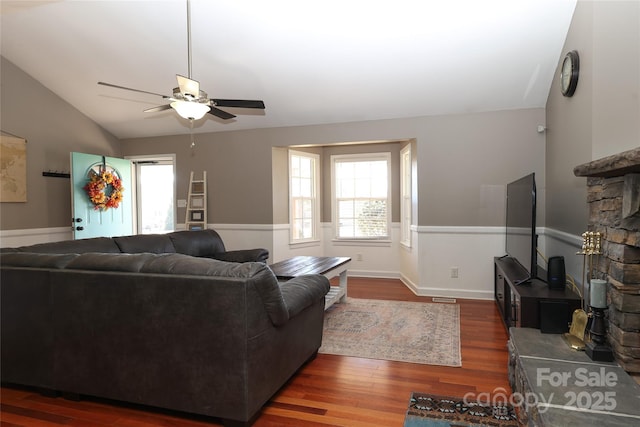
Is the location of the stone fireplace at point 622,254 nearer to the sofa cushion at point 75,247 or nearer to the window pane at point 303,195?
the sofa cushion at point 75,247

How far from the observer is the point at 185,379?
6.95ft

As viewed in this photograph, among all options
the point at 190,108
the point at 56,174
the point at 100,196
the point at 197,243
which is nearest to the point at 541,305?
the point at 190,108

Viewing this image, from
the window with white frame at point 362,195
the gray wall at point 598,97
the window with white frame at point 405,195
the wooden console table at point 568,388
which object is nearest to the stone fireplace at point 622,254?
the wooden console table at point 568,388

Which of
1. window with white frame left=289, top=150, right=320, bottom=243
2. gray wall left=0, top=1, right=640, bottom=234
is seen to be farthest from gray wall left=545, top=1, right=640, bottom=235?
window with white frame left=289, top=150, right=320, bottom=243

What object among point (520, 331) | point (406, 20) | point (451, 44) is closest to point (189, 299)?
point (520, 331)

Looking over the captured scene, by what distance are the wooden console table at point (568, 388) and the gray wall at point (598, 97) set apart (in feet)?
4.36

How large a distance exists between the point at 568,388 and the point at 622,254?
2.62 feet

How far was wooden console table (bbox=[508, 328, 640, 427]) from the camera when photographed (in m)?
1.58

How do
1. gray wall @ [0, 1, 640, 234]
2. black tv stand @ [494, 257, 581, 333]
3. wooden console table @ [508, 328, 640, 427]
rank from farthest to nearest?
1. gray wall @ [0, 1, 640, 234]
2. black tv stand @ [494, 257, 581, 333]
3. wooden console table @ [508, 328, 640, 427]

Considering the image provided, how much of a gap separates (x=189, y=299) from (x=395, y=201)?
192 inches

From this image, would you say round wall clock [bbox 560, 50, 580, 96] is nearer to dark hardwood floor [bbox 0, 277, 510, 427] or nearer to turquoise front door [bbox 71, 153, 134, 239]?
dark hardwood floor [bbox 0, 277, 510, 427]

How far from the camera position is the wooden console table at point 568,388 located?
158 cm

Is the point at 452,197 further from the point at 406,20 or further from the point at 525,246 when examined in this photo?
the point at 406,20

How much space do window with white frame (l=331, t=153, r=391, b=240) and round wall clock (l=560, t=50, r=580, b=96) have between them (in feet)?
10.3
